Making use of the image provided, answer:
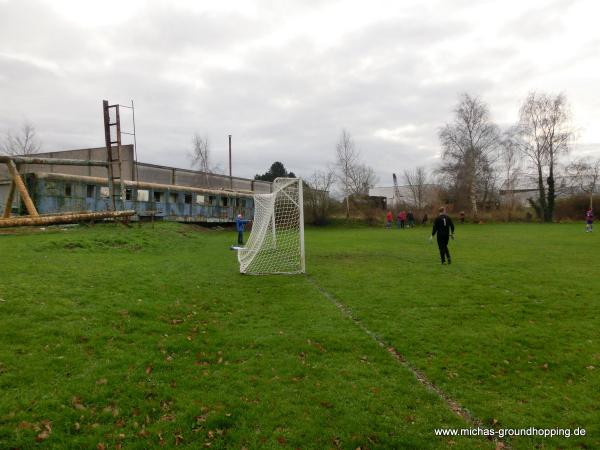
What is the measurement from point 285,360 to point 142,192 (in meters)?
27.0

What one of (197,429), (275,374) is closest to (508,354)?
(275,374)

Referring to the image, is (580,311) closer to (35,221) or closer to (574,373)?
(574,373)

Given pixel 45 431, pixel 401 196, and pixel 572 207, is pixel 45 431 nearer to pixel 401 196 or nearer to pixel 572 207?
pixel 572 207

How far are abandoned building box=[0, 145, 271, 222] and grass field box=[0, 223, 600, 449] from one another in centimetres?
539

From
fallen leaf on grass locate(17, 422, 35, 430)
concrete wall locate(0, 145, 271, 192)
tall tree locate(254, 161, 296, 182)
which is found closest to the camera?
fallen leaf on grass locate(17, 422, 35, 430)

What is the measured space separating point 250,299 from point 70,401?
4925mm

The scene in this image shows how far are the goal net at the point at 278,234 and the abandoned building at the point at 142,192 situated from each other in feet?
14.6

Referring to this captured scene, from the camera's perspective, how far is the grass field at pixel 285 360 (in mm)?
3900

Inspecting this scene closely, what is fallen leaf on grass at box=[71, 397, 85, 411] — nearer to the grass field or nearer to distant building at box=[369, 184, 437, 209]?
the grass field

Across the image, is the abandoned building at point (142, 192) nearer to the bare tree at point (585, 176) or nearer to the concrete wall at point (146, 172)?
the concrete wall at point (146, 172)

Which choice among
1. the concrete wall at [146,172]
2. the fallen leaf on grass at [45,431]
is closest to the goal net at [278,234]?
the fallen leaf on grass at [45,431]

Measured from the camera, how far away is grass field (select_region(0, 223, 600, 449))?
3.90 metres

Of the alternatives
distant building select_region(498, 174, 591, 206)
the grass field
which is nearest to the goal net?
the grass field

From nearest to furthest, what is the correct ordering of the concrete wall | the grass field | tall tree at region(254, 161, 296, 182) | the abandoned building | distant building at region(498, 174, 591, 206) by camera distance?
the grass field < the abandoned building < the concrete wall < distant building at region(498, 174, 591, 206) < tall tree at region(254, 161, 296, 182)
